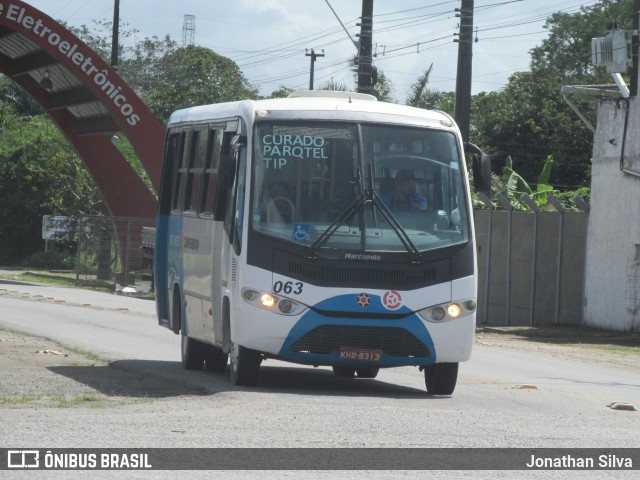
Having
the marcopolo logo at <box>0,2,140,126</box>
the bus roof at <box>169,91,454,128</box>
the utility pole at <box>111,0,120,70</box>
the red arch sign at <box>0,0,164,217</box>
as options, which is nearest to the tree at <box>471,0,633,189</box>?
the utility pole at <box>111,0,120,70</box>

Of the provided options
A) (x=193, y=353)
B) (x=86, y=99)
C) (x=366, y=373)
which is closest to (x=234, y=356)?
(x=193, y=353)

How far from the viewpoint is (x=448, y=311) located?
13180 mm

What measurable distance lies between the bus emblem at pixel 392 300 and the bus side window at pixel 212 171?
2481 millimetres

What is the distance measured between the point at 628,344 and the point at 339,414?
1672cm

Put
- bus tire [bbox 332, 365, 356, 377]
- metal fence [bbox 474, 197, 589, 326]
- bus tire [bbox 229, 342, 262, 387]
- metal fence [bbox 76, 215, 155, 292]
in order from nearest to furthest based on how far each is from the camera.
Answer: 1. bus tire [bbox 229, 342, 262, 387]
2. bus tire [bbox 332, 365, 356, 377]
3. metal fence [bbox 474, 197, 589, 326]
4. metal fence [bbox 76, 215, 155, 292]

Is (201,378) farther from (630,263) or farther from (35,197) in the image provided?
(35,197)

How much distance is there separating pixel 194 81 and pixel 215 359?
65303 mm

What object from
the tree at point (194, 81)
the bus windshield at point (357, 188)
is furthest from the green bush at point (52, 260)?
the bus windshield at point (357, 188)

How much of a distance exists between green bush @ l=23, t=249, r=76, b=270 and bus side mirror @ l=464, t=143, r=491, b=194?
143 feet

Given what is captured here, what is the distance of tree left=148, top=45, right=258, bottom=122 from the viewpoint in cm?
7025

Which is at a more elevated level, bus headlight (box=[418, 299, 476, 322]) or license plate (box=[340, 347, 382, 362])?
bus headlight (box=[418, 299, 476, 322])

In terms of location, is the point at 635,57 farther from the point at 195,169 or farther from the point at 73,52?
the point at 73,52

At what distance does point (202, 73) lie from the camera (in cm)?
8300

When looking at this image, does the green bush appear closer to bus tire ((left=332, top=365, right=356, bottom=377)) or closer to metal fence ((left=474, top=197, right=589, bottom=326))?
metal fence ((left=474, top=197, right=589, bottom=326))
